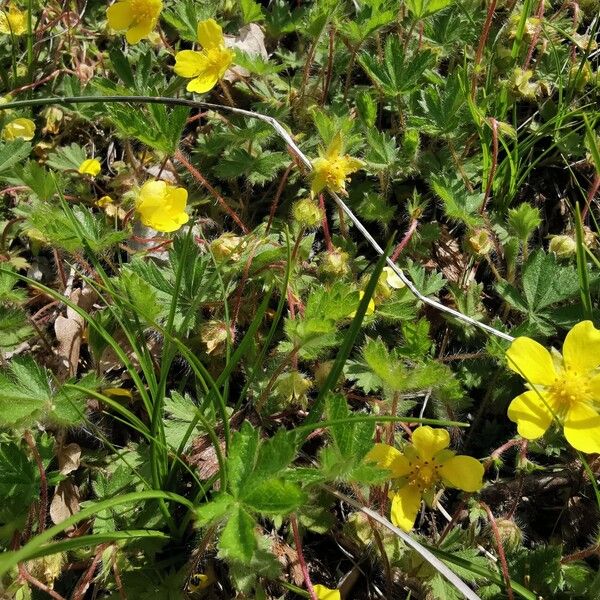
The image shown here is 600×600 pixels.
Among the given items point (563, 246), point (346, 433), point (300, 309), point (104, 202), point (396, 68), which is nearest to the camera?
point (346, 433)

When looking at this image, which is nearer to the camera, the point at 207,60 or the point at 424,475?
the point at 424,475

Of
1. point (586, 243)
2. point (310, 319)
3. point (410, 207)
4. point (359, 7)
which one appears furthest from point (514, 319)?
point (359, 7)

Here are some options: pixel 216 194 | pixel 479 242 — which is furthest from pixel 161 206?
pixel 479 242

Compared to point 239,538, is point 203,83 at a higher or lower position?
higher

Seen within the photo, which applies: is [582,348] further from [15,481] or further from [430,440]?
[15,481]

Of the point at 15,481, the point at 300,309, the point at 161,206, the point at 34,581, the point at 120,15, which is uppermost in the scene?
the point at 120,15

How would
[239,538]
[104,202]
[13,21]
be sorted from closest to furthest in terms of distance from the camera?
[239,538] → [104,202] → [13,21]

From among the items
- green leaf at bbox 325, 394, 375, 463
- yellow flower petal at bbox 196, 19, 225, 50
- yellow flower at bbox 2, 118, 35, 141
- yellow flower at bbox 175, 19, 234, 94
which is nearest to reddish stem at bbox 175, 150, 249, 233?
yellow flower at bbox 175, 19, 234, 94
